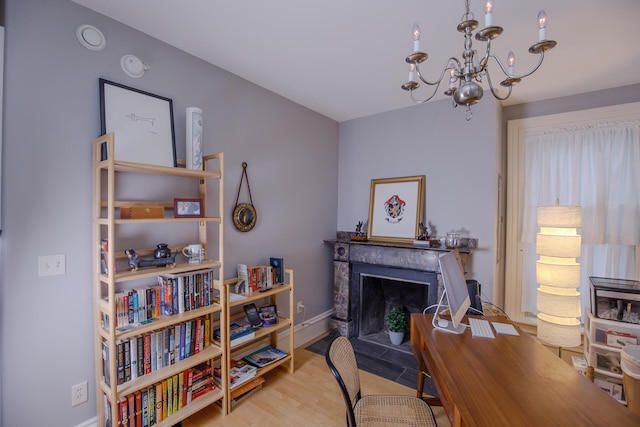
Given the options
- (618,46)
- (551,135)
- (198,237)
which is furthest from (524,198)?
(198,237)

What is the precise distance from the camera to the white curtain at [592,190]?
2646 millimetres

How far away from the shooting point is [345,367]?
138 centimetres

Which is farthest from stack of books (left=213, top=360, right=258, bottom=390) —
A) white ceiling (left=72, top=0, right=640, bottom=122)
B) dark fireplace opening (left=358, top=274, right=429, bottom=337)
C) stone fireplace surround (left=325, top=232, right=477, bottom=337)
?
white ceiling (left=72, top=0, right=640, bottom=122)

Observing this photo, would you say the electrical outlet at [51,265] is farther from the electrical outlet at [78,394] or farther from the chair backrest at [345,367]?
the chair backrest at [345,367]

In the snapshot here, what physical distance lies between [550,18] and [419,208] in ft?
5.94

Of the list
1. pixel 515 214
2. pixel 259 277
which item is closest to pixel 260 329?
pixel 259 277

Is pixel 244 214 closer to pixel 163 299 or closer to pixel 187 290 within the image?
pixel 187 290

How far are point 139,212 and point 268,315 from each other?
1352 mm

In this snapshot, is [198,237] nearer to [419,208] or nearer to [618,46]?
[419,208]

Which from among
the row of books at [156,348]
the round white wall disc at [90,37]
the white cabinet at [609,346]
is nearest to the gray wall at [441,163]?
the white cabinet at [609,346]

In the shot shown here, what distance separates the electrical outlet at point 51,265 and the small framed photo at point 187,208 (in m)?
0.63

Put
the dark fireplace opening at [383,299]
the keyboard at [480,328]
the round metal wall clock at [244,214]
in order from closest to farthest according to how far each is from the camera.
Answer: the keyboard at [480,328] < the round metal wall clock at [244,214] < the dark fireplace opening at [383,299]

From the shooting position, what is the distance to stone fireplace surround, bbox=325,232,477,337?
2924 mm

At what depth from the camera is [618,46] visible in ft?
6.75
